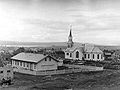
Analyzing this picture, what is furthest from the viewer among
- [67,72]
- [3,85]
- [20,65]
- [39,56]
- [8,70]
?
[20,65]

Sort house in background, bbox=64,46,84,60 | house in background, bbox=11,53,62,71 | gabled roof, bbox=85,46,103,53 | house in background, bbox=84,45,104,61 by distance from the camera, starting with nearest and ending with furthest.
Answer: house in background, bbox=11,53,62,71
house in background, bbox=84,45,104,61
gabled roof, bbox=85,46,103,53
house in background, bbox=64,46,84,60

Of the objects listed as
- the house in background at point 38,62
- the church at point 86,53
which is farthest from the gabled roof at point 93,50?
the house in background at point 38,62

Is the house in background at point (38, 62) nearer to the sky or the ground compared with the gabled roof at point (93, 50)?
nearer to the ground

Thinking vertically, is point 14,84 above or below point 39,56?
below

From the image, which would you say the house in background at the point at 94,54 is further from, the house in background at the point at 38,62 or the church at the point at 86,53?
the house in background at the point at 38,62

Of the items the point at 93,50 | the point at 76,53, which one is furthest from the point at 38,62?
the point at 93,50

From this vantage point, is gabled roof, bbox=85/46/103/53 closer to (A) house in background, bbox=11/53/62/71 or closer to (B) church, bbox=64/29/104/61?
(B) church, bbox=64/29/104/61

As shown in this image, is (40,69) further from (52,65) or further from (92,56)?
(92,56)

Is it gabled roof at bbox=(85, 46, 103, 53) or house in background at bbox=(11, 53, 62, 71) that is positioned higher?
gabled roof at bbox=(85, 46, 103, 53)

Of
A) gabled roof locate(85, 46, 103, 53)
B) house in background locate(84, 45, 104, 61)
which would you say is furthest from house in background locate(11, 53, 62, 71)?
gabled roof locate(85, 46, 103, 53)

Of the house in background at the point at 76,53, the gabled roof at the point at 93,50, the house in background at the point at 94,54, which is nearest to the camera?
the house in background at the point at 94,54

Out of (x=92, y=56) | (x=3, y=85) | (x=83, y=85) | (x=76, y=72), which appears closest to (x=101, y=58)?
(x=92, y=56)
